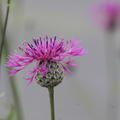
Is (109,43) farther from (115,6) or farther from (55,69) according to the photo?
(55,69)

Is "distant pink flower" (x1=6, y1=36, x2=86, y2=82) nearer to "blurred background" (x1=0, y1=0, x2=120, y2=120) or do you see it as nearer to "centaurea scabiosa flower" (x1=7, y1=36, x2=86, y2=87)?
"centaurea scabiosa flower" (x1=7, y1=36, x2=86, y2=87)

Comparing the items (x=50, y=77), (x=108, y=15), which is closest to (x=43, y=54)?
(x=50, y=77)

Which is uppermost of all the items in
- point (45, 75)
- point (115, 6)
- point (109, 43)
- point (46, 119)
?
point (115, 6)

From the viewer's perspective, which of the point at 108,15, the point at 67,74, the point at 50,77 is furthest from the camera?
the point at 108,15

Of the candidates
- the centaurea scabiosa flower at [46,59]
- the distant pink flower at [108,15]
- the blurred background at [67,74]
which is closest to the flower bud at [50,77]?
the centaurea scabiosa flower at [46,59]

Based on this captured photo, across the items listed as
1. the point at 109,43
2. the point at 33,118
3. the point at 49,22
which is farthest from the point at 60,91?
the point at 49,22

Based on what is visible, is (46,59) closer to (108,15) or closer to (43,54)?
(43,54)
